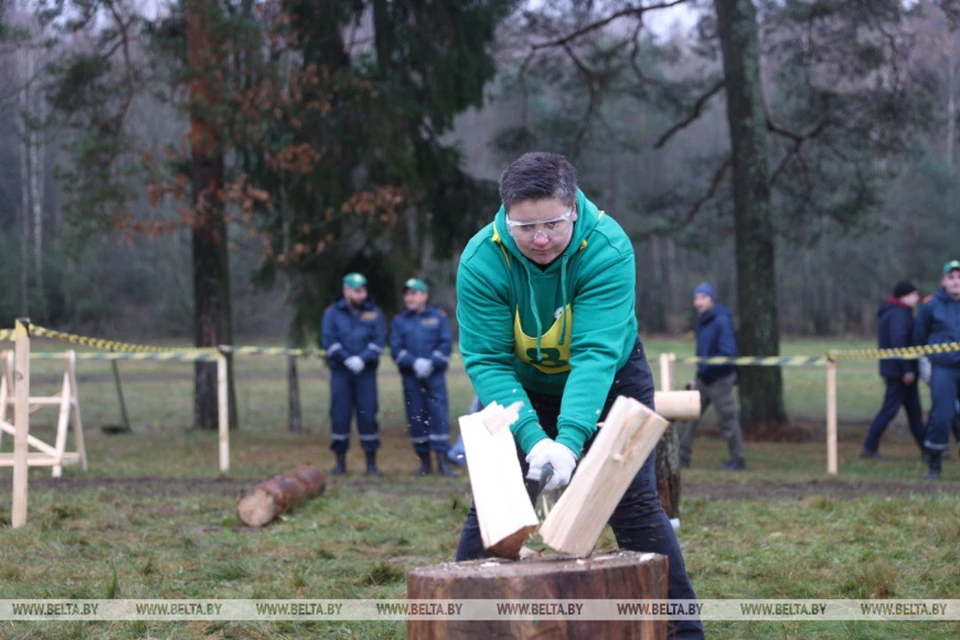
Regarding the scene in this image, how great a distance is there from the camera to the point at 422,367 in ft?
34.9

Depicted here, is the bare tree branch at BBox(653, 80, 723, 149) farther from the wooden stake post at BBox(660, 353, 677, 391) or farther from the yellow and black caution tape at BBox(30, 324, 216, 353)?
the yellow and black caution tape at BBox(30, 324, 216, 353)

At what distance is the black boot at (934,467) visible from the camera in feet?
31.5

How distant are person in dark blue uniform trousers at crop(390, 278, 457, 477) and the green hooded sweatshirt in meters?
7.06

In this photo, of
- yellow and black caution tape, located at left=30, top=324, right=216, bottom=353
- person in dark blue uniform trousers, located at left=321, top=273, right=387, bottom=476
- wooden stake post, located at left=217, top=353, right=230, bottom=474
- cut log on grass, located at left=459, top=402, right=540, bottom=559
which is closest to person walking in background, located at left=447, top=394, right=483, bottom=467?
cut log on grass, located at left=459, top=402, right=540, bottom=559

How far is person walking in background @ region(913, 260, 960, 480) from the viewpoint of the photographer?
930 cm

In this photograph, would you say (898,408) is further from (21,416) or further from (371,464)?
(21,416)

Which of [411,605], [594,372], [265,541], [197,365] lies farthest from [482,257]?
[197,365]

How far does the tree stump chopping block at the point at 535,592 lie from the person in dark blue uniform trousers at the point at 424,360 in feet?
25.0

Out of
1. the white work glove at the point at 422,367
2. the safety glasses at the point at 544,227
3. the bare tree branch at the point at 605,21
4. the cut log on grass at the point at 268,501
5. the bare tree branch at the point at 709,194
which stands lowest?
the cut log on grass at the point at 268,501

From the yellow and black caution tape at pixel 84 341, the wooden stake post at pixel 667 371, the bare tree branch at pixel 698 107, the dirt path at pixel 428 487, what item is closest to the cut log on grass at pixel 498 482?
the yellow and black caution tape at pixel 84 341

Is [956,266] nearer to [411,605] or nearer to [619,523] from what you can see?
[619,523]

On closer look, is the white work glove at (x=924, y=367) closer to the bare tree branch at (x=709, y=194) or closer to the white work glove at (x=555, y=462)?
the bare tree branch at (x=709, y=194)

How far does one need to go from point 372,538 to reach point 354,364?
13.1 ft

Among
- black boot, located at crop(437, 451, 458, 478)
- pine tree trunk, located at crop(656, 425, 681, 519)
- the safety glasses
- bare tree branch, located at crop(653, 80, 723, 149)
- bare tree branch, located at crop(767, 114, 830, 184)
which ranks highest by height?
bare tree branch, located at crop(653, 80, 723, 149)
